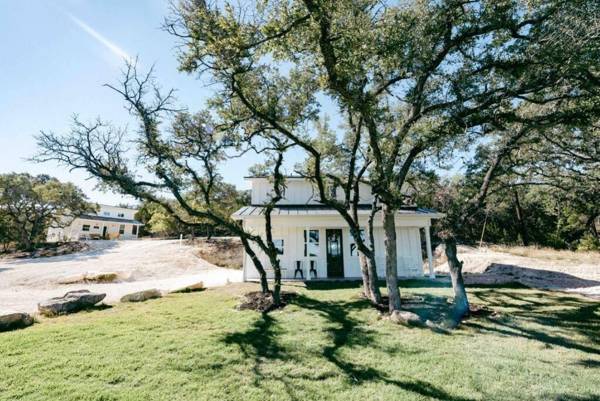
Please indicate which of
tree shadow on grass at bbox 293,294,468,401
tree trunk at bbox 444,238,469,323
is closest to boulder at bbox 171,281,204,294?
tree shadow on grass at bbox 293,294,468,401

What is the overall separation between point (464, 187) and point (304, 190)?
8.19 m

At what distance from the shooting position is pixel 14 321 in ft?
22.5

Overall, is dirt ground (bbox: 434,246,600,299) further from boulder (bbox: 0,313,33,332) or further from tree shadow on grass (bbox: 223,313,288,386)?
boulder (bbox: 0,313,33,332)

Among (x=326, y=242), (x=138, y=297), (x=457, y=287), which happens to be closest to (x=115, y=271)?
(x=138, y=297)

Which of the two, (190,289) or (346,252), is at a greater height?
(346,252)

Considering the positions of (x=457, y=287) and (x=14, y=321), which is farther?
(x=457, y=287)

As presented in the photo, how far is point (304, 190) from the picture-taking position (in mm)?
16391

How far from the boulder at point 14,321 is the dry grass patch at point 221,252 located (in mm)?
13019

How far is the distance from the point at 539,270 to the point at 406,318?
1171 cm

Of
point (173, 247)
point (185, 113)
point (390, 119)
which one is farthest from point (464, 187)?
point (173, 247)

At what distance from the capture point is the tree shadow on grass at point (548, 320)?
5.73 meters

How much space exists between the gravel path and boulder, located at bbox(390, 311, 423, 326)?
8.46 m

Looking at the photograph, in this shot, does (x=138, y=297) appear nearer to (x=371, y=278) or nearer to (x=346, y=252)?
(x=371, y=278)

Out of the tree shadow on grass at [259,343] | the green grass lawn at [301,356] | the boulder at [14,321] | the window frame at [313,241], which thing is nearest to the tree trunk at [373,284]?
the green grass lawn at [301,356]
